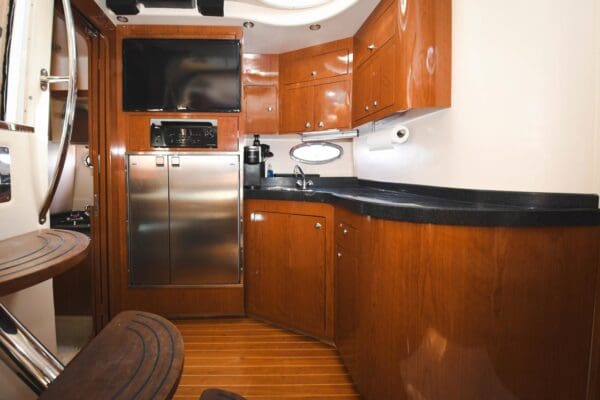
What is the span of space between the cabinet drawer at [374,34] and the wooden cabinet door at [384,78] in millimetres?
72

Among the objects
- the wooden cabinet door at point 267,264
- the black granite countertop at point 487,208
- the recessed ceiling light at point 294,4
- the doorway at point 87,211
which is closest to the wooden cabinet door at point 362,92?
the recessed ceiling light at point 294,4

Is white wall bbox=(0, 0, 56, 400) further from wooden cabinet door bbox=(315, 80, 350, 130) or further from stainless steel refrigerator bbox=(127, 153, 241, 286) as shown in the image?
wooden cabinet door bbox=(315, 80, 350, 130)

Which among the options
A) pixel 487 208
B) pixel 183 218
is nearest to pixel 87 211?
pixel 183 218

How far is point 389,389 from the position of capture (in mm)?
1359

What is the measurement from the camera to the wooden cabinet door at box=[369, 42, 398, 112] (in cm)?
185

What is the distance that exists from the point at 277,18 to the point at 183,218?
5.52 ft

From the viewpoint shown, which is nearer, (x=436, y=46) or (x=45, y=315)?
(x=45, y=315)

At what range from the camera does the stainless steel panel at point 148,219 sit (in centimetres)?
247

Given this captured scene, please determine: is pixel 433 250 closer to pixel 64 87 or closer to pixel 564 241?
pixel 564 241

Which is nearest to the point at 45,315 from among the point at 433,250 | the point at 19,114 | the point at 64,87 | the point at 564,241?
the point at 19,114

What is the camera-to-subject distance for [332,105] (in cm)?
269

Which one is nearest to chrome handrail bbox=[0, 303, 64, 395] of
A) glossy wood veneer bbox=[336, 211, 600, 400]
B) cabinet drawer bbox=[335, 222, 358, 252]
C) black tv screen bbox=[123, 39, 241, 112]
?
glossy wood veneer bbox=[336, 211, 600, 400]

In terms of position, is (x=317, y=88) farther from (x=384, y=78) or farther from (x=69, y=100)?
(x=69, y=100)

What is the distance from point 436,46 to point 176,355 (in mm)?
1828
